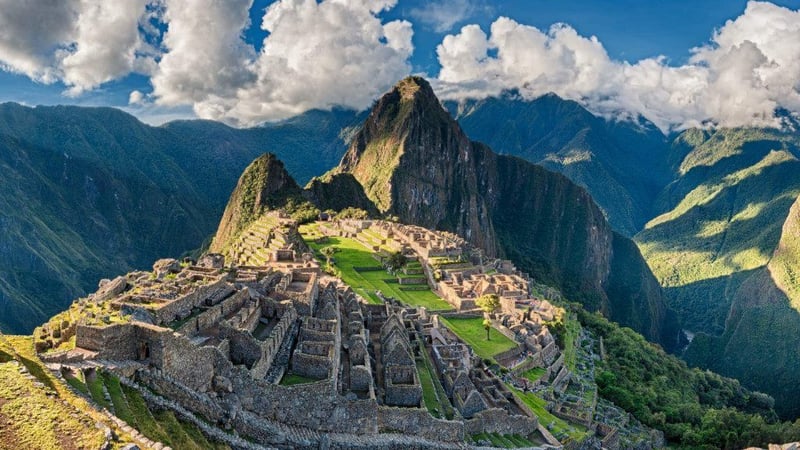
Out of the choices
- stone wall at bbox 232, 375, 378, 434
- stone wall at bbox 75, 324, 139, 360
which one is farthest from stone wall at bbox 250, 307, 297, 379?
stone wall at bbox 75, 324, 139, 360

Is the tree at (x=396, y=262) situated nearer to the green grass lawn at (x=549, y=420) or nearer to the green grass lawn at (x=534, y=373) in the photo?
the green grass lawn at (x=534, y=373)

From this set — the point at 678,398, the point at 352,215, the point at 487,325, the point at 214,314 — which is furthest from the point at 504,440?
the point at 352,215

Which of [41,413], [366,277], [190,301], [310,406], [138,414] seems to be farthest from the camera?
[366,277]

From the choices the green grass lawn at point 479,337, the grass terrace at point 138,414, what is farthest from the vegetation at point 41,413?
the green grass lawn at point 479,337

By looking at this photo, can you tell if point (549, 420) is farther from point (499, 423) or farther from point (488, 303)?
point (488, 303)

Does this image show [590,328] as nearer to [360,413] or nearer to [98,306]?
[360,413]
